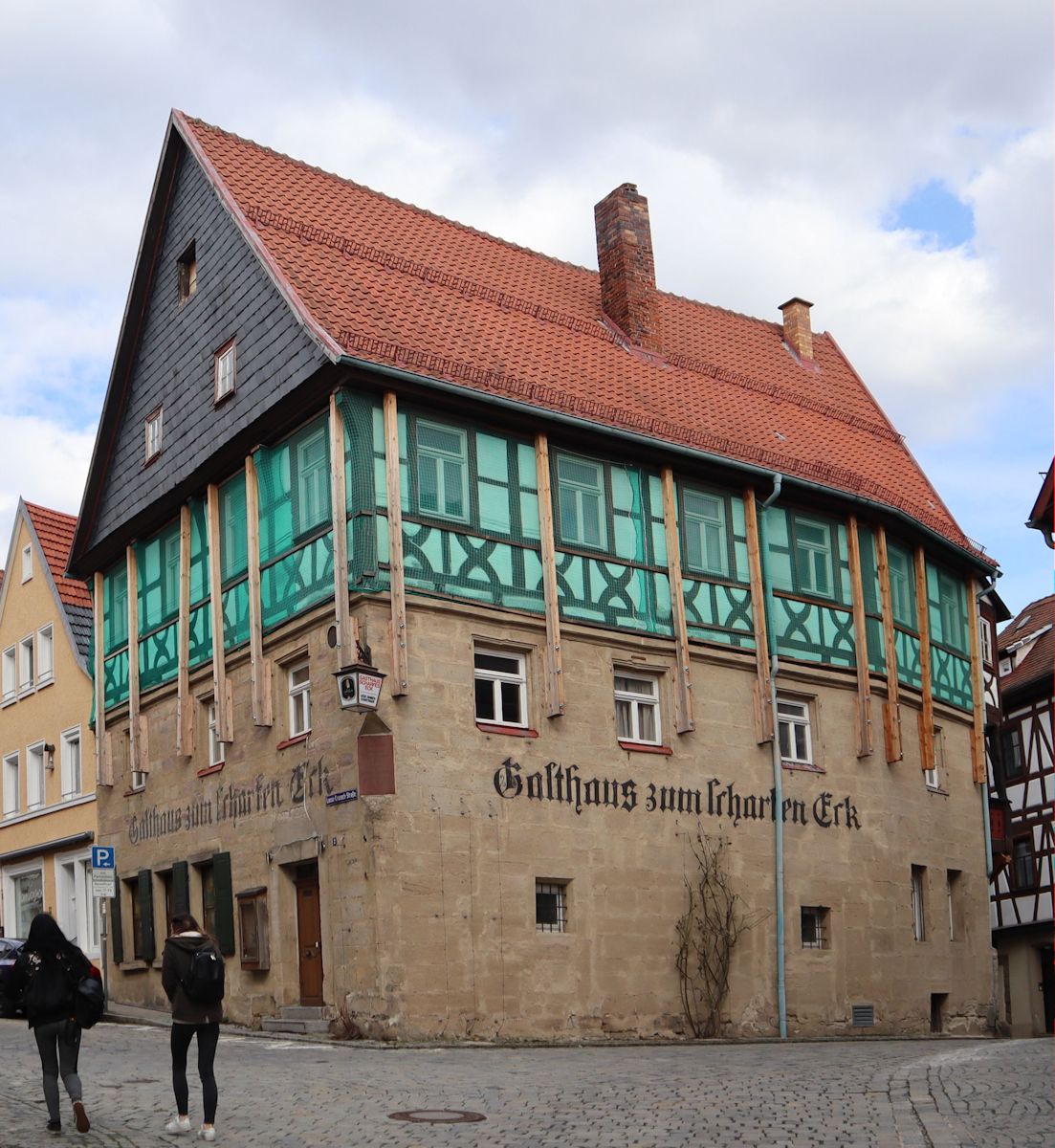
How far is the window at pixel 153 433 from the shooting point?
27.5 meters

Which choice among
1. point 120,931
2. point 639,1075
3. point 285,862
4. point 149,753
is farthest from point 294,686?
point 639,1075

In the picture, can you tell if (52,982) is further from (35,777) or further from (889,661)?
(35,777)

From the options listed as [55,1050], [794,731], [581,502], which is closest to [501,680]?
[581,502]

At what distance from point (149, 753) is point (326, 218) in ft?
28.8

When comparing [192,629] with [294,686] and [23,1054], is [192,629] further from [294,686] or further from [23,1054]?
[23,1054]

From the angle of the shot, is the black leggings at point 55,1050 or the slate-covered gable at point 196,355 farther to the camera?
the slate-covered gable at point 196,355

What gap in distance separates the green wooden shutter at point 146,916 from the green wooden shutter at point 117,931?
2.46ft

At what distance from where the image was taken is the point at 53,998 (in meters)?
11.9

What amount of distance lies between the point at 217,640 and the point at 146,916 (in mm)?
5044

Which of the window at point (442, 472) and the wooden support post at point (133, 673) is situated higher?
the window at point (442, 472)

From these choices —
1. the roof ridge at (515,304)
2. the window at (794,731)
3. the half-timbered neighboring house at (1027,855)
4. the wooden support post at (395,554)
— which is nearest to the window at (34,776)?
the roof ridge at (515,304)

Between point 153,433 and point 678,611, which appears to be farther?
point 153,433

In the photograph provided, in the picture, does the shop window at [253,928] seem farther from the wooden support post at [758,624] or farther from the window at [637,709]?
the wooden support post at [758,624]

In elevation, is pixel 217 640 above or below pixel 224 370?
below
